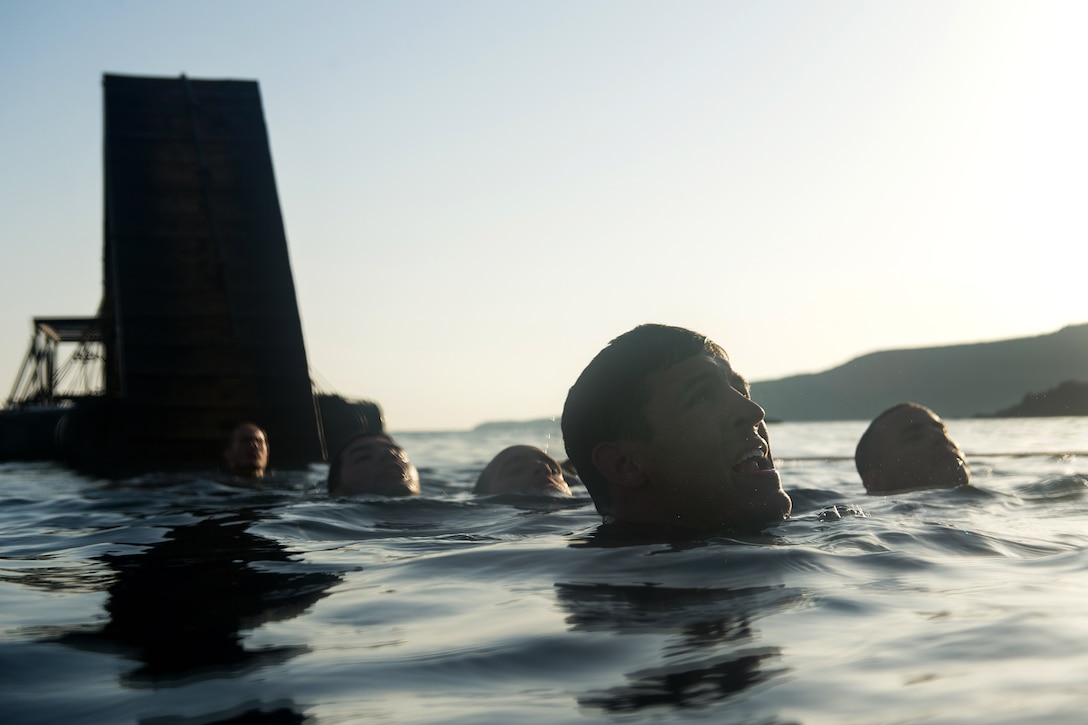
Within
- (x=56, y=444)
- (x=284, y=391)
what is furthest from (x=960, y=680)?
(x=56, y=444)

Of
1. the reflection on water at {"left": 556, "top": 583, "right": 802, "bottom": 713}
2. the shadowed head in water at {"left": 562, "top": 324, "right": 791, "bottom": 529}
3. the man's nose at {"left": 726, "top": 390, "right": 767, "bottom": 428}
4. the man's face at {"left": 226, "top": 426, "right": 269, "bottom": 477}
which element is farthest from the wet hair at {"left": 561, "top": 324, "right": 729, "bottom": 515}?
the man's face at {"left": 226, "top": 426, "right": 269, "bottom": 477}

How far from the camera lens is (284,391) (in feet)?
55.0

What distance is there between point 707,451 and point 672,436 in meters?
0.18

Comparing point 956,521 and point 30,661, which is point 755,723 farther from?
point 956,521

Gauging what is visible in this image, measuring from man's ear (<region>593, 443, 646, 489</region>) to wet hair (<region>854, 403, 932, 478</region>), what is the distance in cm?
345

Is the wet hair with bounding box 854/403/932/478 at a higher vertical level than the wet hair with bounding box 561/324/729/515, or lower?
lower

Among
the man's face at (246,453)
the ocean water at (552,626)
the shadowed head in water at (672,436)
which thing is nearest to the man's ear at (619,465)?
the shadowed head in water at (672,436)

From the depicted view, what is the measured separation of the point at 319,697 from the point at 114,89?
18229mm

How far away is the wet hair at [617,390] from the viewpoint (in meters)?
4.46

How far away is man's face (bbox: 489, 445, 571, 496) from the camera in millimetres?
7535

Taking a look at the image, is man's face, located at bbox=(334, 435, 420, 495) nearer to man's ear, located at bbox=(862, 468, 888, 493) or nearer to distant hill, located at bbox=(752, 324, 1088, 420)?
man's ear, located at bbox=(862, 468, 888, 493)

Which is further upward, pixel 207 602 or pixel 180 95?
pixel 180 95

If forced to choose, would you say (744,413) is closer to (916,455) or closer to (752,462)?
(752,462)

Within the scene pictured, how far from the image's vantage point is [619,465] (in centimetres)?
453
